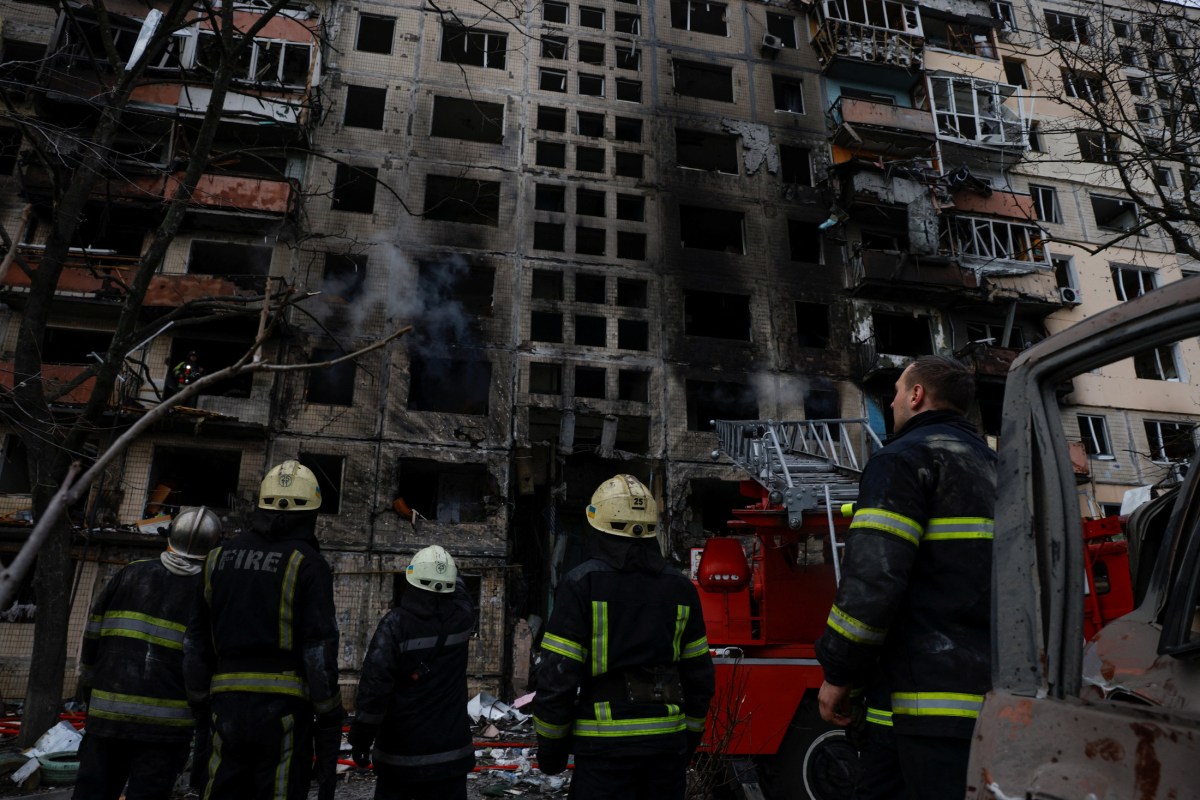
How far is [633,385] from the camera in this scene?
22812mm

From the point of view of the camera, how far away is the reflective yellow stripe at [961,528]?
2.53m

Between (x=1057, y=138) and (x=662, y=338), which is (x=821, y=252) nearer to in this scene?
(x=662, y=338)

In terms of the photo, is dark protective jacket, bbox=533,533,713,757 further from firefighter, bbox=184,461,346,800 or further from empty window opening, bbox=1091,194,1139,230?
empty window opening, bbox=1091,194,1139,230

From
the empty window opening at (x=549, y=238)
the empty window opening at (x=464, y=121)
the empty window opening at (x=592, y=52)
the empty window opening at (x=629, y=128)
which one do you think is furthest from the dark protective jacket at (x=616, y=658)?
the empty window opening at (x=592, y=52)

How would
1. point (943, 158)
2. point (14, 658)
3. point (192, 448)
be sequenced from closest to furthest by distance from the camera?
point (14, 658) < point (192, 448) < point (943, 158)

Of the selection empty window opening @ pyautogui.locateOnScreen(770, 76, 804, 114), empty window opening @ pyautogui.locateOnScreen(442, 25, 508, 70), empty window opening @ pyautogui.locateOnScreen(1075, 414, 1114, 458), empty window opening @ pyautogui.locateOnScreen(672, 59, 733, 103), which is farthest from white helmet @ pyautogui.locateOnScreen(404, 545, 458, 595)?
empty window opening @ pyautogui.locateOnScreen(770, 76, 804, 114)

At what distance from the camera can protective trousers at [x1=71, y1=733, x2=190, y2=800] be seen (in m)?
4.19

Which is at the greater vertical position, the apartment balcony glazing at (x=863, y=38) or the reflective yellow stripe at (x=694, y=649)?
the apartment balcony glazing at (x=863, y=38)

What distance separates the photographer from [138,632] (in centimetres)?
438

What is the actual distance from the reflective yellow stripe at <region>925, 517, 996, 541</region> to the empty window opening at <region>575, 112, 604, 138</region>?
23.7m

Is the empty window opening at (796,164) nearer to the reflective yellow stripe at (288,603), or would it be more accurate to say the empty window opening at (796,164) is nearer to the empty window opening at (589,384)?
the empty window opening at (589,384)

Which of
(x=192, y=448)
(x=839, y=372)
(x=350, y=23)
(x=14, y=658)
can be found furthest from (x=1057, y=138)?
(x=14, y=658)

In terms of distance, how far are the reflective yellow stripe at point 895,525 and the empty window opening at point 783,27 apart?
28.8m

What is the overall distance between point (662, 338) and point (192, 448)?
12.7 metres
